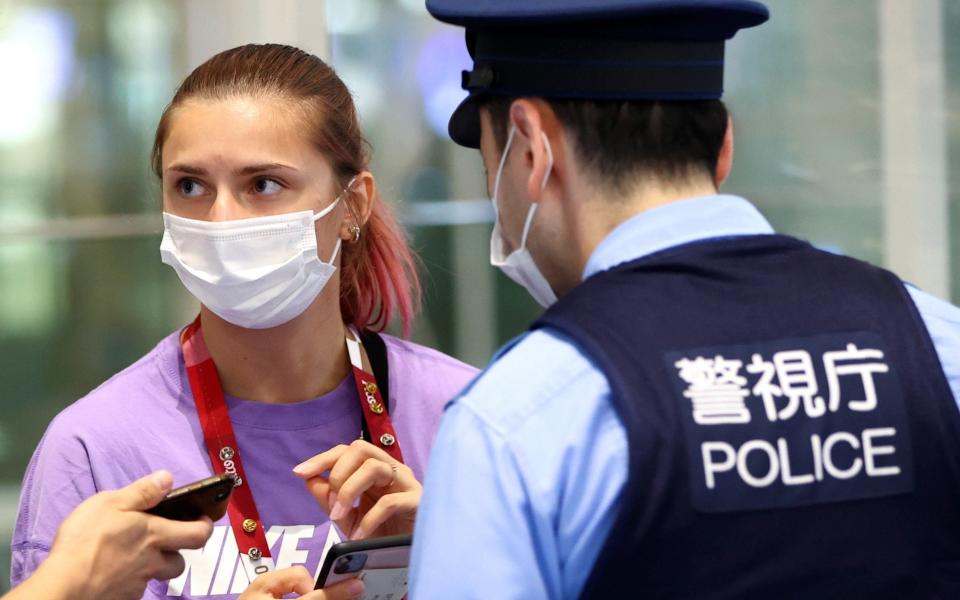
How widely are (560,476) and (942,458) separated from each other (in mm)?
394

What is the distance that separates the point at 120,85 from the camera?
3916mm

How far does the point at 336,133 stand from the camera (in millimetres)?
2143

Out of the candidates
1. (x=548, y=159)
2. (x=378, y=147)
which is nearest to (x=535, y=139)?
(x=548, y=159)

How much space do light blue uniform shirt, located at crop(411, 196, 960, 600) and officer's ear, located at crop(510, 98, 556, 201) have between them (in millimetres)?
199

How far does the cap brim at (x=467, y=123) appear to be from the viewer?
4.84 ft

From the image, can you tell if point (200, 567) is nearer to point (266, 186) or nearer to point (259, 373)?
point (259, 373)

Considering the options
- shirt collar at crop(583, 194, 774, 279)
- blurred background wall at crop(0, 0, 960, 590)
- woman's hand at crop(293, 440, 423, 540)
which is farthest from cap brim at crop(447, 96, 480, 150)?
blurred background wall at crop(0, 0, 960, 590)

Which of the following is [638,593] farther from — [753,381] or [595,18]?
[595,18]

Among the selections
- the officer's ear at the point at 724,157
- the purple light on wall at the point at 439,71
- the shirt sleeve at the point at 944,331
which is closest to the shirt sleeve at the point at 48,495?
the officer's ear at the point at 724,157

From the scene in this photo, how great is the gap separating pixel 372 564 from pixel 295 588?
14cm

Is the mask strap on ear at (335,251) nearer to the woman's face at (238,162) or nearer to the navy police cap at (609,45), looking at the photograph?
the woman's face at (238,162)

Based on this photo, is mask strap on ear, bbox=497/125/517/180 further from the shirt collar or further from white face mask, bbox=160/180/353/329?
white face mask, bbox=160/180/353/329

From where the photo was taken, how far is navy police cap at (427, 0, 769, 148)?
129cm

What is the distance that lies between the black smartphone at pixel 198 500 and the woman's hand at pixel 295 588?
155 mm
